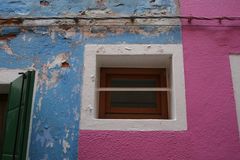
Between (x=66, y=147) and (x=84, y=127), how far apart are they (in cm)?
29

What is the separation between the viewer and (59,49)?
400 centimetres

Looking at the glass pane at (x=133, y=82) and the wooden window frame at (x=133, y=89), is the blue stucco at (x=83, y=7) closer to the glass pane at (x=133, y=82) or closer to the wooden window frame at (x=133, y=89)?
the wooden window frame at (x=133, y=89)

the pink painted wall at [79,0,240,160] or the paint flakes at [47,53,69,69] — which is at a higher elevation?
the paint flakes at [47,53,69,69]

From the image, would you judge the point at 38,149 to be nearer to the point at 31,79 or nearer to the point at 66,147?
the point at 66,147

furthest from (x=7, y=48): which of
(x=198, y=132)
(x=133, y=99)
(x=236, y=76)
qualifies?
(x=236, y=76)

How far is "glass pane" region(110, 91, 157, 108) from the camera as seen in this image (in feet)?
13.4

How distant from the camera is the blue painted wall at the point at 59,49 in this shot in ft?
12.0

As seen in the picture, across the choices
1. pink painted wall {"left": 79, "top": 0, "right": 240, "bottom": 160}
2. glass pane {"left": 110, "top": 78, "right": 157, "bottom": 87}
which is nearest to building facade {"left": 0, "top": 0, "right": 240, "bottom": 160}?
pink painted wall {"left": 79, "top": 0, "right": 240, "bottom": 160}

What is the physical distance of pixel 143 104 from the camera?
4105 millimetres

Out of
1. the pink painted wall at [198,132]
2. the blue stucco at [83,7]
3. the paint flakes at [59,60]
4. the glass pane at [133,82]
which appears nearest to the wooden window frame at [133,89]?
the glass pane at [133,82]

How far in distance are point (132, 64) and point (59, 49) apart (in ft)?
3.05

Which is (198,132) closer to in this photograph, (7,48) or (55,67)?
(55,67)

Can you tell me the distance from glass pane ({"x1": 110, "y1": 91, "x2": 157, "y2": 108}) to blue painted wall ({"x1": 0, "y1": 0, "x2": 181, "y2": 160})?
1.74ft

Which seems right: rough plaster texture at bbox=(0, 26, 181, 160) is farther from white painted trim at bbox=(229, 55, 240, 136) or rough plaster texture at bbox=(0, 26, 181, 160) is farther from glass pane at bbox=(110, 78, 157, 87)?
white painted trim at bbox=(229, 55, 240, 136)
